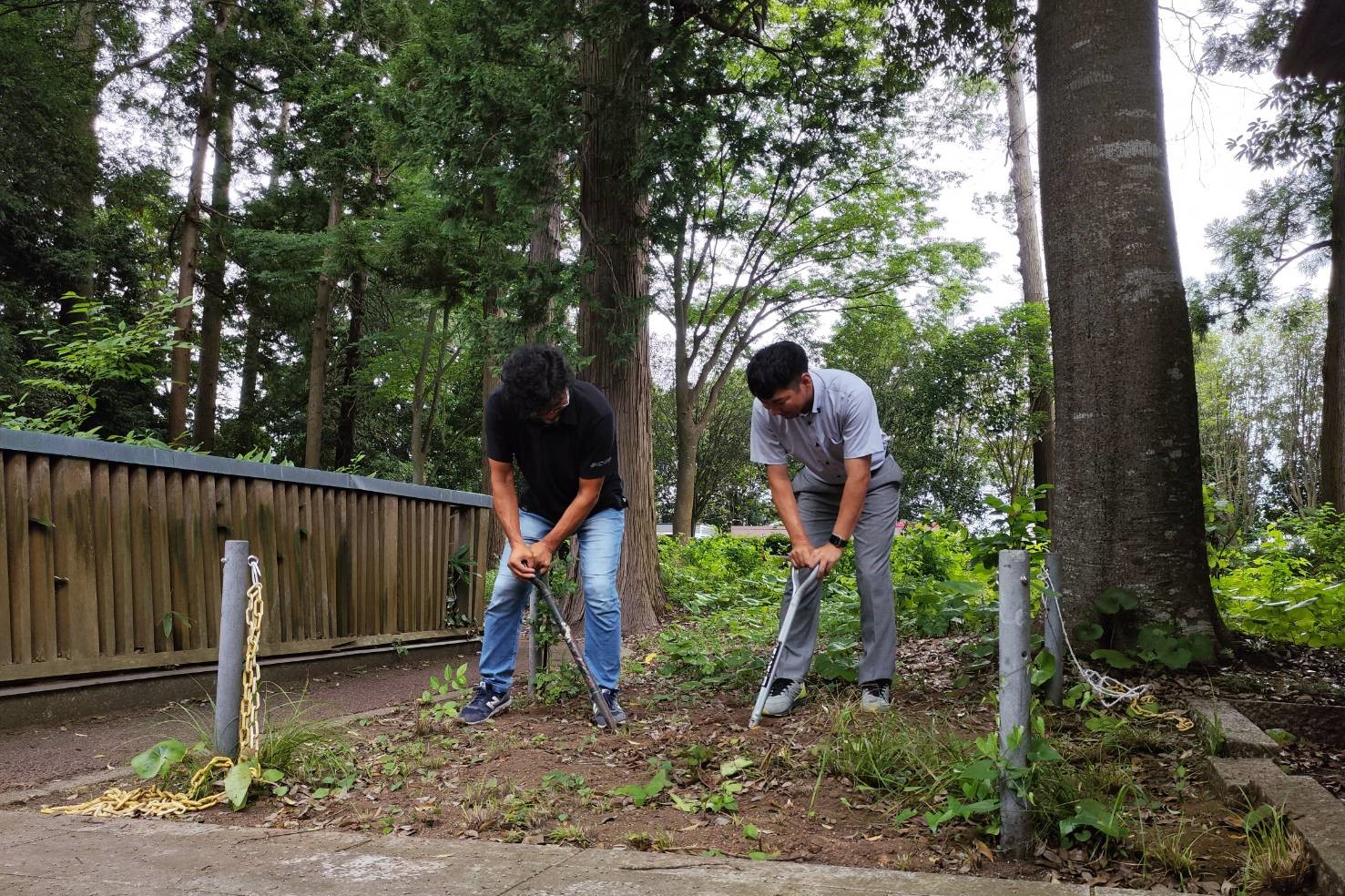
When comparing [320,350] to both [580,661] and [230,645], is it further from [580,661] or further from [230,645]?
[230,645]

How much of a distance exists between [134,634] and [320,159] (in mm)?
13394

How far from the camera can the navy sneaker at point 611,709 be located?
13.6ft

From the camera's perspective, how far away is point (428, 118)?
317 inches

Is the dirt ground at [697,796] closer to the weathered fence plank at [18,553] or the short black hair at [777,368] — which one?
the short black hair at [777,368]

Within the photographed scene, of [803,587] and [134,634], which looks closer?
[803,587]

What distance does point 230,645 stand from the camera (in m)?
3.31

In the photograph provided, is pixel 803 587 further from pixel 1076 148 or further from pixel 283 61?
pixel 283 61

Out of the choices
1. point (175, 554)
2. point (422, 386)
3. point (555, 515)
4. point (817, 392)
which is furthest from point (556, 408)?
point (422, 386)

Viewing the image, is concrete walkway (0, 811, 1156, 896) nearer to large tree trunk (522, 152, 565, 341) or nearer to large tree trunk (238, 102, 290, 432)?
large tree trunk (522, 152, 565, 341)

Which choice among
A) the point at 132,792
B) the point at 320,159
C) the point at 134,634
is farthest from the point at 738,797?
the point at 320,159

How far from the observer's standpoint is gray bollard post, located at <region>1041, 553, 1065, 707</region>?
3407 millimetres

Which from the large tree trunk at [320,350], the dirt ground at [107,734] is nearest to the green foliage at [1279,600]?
the dirt ground at [107,734]

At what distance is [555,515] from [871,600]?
1.54 metres

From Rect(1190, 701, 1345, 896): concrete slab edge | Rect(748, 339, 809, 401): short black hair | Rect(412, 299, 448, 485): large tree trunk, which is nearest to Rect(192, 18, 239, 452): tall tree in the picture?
Rect(412, 299, 448, 485): large tree trunk
